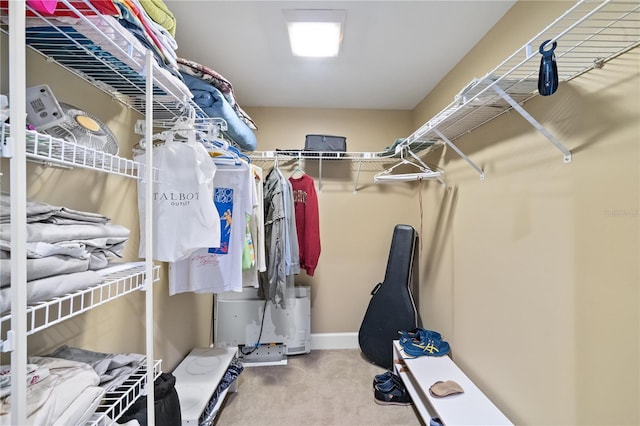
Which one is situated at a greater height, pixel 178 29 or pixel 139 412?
pixel 178 29

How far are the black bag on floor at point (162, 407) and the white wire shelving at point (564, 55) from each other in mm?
1708

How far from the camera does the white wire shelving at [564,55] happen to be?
0.83m

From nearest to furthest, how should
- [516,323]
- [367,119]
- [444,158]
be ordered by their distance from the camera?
1. [516,323]
2. [444,158]
3. [367,119]

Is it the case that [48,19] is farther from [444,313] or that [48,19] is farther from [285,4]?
[444,313]

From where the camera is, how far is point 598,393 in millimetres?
992

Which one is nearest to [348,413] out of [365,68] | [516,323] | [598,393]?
[516,323]

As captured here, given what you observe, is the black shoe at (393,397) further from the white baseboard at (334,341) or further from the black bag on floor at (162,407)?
the black bag on floor at (162,407)

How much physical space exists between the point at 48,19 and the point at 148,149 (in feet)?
1.28

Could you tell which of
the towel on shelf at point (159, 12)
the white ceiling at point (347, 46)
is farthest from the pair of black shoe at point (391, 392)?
the towel on shelf at point (159, 12)

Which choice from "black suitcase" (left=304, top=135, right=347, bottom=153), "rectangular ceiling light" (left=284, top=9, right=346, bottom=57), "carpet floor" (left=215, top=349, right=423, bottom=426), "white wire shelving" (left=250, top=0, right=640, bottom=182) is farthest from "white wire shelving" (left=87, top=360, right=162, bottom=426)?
"black suitcase" (left=304, top=135, right=347, bottom=153)

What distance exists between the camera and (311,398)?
197 cm

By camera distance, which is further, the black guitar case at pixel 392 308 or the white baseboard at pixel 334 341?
the white baseboard at pixel 334 341

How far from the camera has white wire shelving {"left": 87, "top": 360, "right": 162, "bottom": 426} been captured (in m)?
0.73

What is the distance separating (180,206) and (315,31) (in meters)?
1.23
